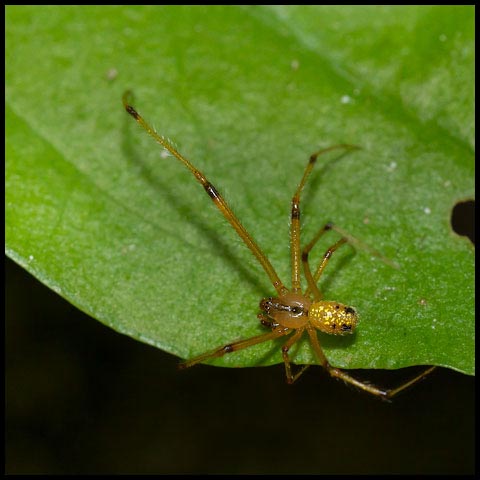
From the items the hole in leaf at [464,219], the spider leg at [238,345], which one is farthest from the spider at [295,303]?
the hole in leaf at [464,219]

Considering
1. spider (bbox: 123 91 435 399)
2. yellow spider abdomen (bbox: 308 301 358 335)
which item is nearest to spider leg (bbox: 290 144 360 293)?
spider (bbox: 123 91 435 399)

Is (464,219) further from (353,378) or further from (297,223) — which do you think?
(353,378)

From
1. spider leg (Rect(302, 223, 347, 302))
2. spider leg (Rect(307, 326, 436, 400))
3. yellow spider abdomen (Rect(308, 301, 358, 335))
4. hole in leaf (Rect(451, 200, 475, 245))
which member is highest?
hole in leaf (Rect(451, 200, 475, 245))

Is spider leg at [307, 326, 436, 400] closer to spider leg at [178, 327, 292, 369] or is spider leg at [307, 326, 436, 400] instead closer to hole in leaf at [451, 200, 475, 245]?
spider leg at [178, 327, 292, 369]

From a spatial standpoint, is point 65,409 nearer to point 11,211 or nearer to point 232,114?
point 11,211

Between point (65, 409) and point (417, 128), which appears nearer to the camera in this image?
point (417, 128)

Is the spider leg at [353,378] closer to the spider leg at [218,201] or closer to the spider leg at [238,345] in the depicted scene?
the spider leg at [238,345]

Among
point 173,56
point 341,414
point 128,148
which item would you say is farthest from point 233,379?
point 173,56

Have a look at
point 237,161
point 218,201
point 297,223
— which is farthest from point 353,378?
point 237,161
